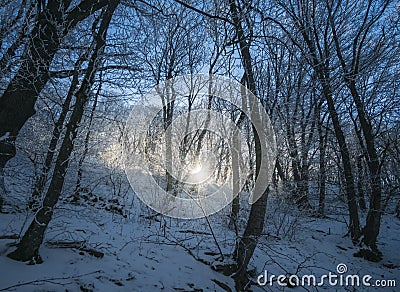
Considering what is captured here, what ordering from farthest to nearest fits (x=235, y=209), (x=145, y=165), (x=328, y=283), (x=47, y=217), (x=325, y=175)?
1. (x=145, y=165)
2. (x=325, y=175)
3. (x=235, y=209)
4. (x=328, y=283)
5. (x=47, y=217)

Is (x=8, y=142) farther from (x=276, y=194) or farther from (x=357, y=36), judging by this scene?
(x=357, y=36)

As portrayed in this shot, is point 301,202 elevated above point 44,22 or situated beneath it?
situated beneath

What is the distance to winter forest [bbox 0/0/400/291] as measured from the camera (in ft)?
11.7

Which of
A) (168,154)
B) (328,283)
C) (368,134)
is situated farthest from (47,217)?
(368,134)

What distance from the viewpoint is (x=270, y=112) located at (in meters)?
4.87

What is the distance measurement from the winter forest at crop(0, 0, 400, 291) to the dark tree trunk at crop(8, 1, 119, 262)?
0.02m

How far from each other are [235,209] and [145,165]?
6.05 metres

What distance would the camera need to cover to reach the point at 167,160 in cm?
1045

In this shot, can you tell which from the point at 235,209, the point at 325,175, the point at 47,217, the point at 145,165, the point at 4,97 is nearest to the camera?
the point at 47,217

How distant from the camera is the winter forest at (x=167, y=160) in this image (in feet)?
11.7

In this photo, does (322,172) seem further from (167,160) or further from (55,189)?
(55,189)

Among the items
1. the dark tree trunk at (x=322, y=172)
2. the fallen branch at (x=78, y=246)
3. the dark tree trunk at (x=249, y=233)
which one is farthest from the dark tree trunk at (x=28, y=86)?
the dark tree trunk at (x=322, y=172)

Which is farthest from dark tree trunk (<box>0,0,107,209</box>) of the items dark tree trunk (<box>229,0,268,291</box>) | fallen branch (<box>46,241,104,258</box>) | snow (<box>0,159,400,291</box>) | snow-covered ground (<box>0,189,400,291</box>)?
dark tree trunk (<box>229,0,268,291</box>)

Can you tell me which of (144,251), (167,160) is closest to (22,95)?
(144,251)
